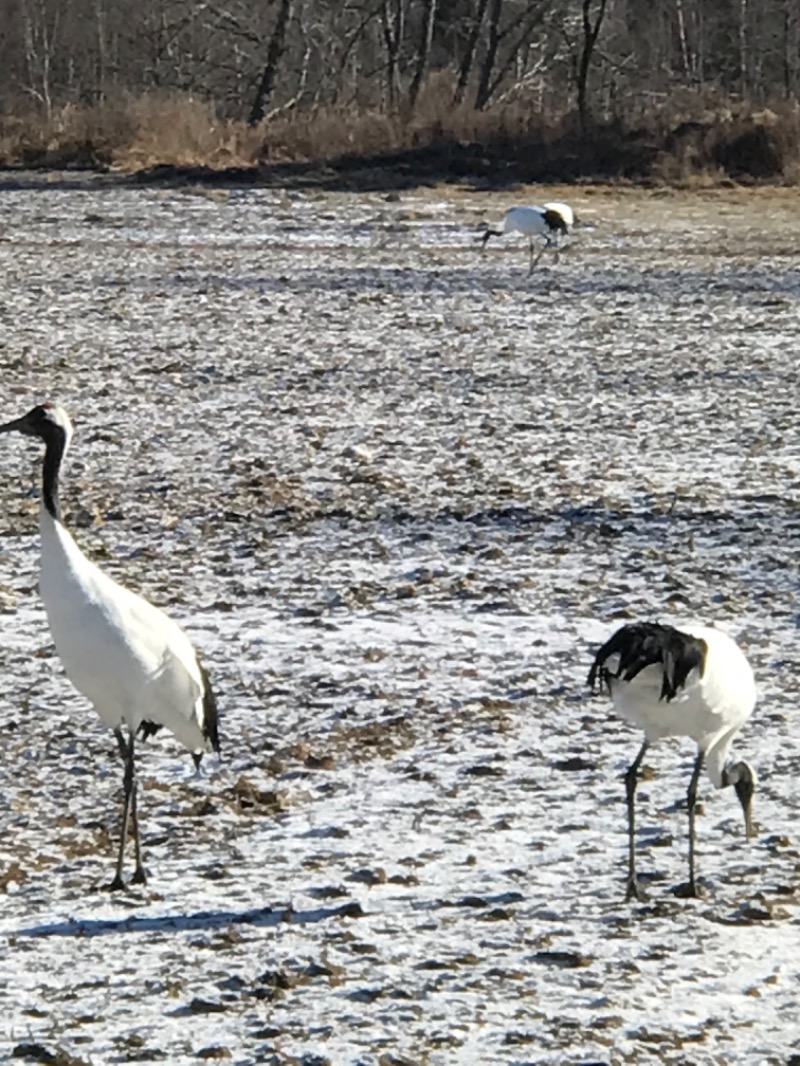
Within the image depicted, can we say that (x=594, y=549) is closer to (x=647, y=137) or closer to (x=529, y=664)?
(x=529, y=664)

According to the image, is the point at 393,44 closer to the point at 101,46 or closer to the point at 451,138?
the point at 101,46

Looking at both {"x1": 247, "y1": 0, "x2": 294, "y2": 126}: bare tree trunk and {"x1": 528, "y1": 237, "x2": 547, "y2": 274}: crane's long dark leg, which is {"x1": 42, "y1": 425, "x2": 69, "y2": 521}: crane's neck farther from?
{"x1": 247, "y1": 0, "x2": 294, "y2": 126}: bare tree trunk

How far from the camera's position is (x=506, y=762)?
5.88 meters

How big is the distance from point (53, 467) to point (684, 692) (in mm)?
1755

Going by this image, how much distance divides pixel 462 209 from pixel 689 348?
11.8 metres

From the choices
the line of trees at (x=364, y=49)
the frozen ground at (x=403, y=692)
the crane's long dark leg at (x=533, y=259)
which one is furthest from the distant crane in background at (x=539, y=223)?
the line of trees at (x=364, y=49)

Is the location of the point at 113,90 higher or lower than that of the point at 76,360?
higher

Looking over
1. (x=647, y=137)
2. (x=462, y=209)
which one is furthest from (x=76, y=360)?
(x=647, y=137)

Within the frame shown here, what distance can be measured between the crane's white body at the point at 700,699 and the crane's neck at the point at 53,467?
148 cm

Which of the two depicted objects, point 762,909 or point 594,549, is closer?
point 762,909

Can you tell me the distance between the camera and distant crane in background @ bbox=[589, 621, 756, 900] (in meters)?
4.72

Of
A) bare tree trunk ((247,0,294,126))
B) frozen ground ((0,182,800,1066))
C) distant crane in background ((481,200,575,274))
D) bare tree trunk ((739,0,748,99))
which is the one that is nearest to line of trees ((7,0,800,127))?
bare tree trunk ((739,0,748,99))

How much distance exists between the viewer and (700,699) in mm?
4934

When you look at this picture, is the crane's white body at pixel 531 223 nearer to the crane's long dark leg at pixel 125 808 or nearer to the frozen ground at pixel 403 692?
the frozen ground at pixel 403 692
